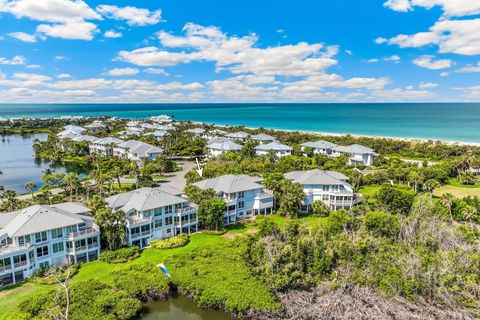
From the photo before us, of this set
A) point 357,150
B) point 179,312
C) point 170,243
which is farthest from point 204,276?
point 357,150

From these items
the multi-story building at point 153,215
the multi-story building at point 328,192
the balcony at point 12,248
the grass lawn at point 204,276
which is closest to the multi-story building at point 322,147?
the multi-story building at point 328,192

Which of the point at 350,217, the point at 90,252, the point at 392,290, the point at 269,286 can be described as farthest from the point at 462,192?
the point at 90,252

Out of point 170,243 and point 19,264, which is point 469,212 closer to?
point 170,243

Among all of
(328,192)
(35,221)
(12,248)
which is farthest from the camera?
(328,192)

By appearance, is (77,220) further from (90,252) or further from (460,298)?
(460,298)

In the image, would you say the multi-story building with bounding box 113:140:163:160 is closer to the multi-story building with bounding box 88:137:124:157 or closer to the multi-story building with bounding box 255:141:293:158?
the multi-story building with bounding box 88:137:124:157

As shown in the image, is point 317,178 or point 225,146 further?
point 225,146
